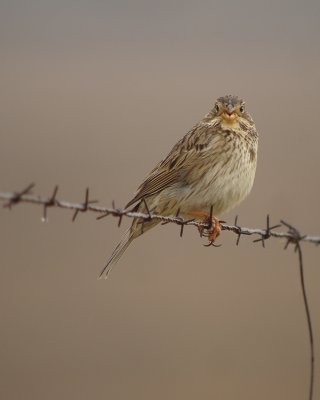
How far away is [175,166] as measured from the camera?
8.82 metres

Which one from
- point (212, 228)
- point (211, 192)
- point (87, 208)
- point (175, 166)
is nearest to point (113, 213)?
point (87, 208)

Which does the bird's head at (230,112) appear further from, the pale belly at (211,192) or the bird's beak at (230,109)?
the pale belly at (211,192)

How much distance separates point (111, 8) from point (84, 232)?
1158 inches

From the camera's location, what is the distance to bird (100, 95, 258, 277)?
8.55m

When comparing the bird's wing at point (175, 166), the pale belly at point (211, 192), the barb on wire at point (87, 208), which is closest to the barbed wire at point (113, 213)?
the barb on wire at point (87, 208)

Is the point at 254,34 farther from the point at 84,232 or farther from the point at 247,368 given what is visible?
the point at 247,368

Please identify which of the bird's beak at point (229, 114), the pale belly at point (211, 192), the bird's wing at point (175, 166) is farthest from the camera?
the bird's beak at point (229, 114)

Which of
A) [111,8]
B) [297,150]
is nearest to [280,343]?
[297,150]

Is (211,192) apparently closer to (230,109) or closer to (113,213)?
(230,109)

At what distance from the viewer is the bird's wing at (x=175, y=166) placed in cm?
875

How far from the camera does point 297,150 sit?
20969 mm

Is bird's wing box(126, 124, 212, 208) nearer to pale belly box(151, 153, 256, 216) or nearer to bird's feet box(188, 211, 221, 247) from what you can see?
pale belly box(151, 153, 256, 216)

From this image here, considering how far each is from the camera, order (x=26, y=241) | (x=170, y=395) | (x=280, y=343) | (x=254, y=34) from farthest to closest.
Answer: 1. (x=254, y=34)
2. (x=26, y=241)
3. (x=280, y=343)
4. (x=170, y=395)

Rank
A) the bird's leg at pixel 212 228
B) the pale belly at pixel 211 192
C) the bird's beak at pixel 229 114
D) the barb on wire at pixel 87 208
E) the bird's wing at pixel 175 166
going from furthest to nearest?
the bird's beak at pixel 229 114 < the bird's wing at pixel 175 166 < the pale belly at pixel 211 192 < the bird's leg at pixel 212 228 < the barb on wire at pixel 87 208
